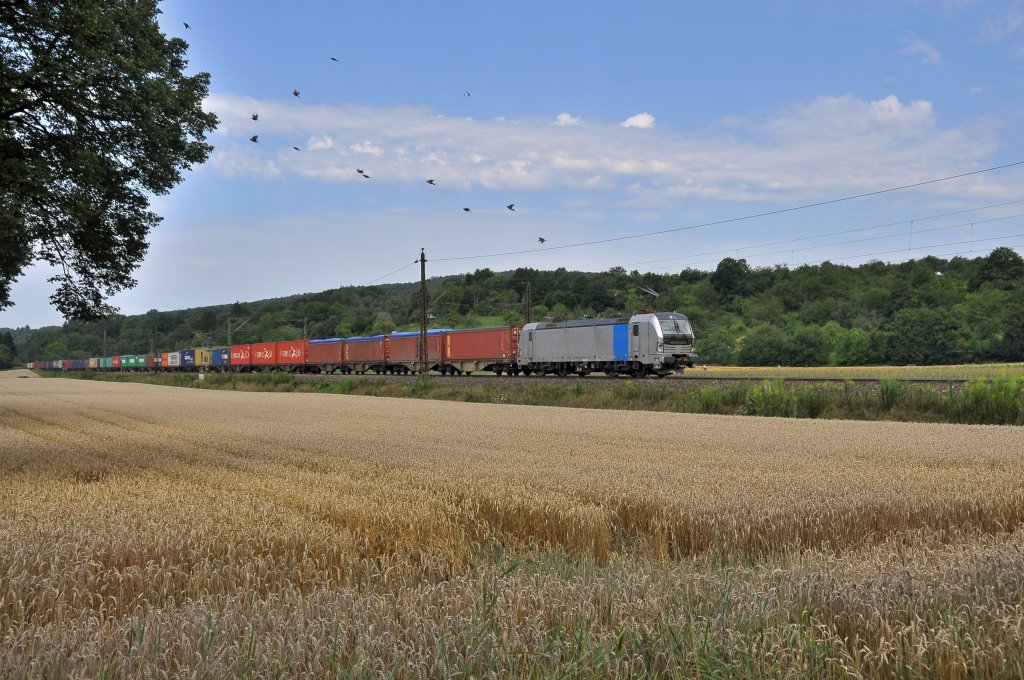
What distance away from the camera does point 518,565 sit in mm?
4996

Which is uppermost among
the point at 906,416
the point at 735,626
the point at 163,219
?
the point at 163,219

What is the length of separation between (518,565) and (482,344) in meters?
58.5

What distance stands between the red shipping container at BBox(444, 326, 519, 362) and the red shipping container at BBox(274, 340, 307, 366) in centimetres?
2771

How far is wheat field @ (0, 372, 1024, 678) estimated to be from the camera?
326cm

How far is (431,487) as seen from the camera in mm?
8297

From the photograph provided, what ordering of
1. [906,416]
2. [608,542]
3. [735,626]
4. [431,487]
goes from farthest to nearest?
[906,416] < [431,487] < [608,542] < [735,626]

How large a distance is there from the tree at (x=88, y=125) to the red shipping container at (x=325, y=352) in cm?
6484

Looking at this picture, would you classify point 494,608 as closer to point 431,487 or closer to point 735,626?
point 735,626

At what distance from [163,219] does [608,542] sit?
15652mm

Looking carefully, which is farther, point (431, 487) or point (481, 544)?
point (431, 487)

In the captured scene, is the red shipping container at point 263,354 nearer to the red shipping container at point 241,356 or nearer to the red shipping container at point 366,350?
the red shipping container at point 241,356

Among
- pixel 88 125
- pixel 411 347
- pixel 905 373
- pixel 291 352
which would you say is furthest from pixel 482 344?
pixel 88 125

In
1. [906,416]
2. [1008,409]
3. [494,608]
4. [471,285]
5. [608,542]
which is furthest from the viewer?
[471,285]

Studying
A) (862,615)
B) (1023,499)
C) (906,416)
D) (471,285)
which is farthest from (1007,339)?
(471,285)
